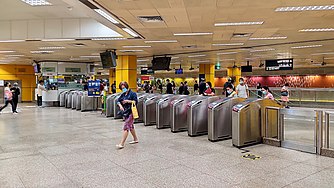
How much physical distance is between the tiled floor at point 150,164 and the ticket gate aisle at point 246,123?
0.89 feet

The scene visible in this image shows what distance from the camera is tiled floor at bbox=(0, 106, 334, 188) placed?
13.4 feet

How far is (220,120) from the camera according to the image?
23.4ft

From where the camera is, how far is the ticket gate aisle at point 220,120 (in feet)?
23.0

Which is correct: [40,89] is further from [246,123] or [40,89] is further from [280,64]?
[280,64]

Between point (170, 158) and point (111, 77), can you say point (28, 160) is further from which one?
point (111, 77)

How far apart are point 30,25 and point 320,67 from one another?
25.6 meters

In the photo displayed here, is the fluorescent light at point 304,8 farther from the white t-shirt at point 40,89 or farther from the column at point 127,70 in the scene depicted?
the white t-shirt at point 40,89

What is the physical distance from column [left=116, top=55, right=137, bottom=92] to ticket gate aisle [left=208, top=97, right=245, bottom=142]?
786cm

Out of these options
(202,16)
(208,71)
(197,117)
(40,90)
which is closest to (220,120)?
Result: (197,117)

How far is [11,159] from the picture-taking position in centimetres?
533

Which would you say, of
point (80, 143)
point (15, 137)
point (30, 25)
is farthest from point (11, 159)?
point (30, 25)

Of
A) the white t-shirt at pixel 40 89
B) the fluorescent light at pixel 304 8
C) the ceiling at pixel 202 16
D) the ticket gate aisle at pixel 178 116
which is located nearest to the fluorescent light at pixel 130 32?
the ceiling at pixel 202 16

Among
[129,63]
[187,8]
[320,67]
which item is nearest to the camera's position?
[187,8]

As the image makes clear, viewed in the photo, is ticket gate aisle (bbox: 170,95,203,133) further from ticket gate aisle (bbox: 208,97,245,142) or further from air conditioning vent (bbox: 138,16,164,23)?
air conditioning vent (bbox: 138,16,164,23)
